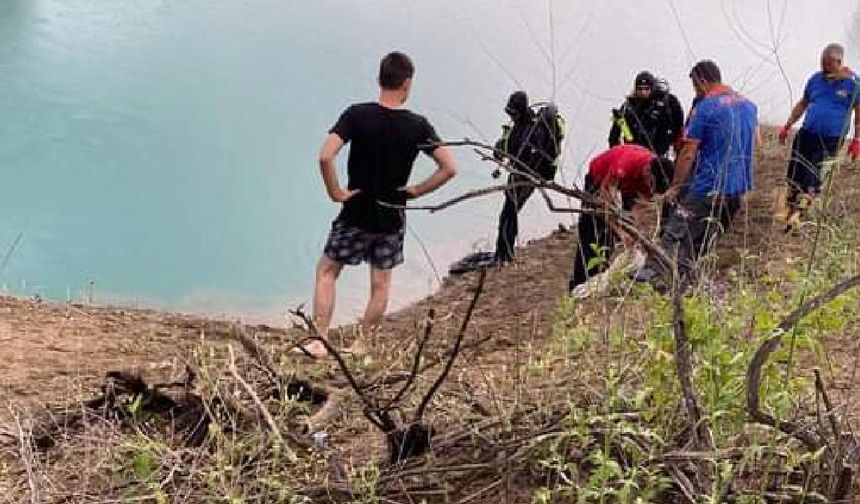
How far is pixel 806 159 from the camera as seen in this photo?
7.62 meters

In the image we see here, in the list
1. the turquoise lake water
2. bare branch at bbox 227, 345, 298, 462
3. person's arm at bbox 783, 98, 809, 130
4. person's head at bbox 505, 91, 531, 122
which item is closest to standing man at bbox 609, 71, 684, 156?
the turquoise lake water

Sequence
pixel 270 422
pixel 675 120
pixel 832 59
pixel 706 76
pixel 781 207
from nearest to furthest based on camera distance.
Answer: pixel 270 422, pixel 706 76, pixel 832 59, pixel 675 120, pixel 781 207

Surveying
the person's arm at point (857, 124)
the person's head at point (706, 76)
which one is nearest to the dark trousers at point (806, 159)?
the person's arm at point (857, 124)

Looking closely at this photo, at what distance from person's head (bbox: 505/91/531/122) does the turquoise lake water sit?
1.33 feet

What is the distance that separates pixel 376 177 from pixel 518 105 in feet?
7.46

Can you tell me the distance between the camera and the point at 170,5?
17.7m

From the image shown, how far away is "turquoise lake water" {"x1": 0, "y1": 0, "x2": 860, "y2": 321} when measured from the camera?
9.16 meters

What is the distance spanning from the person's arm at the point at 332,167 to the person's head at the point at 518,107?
2.28 metres

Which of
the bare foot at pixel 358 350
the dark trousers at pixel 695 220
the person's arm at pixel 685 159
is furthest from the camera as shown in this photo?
the person's arm at pixel 685 159

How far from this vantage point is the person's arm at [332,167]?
5.31m

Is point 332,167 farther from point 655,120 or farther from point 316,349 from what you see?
point 655,120

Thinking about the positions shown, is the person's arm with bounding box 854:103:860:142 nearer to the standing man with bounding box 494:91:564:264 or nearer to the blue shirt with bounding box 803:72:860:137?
the blue shirt with bounding box 803:72:860:137

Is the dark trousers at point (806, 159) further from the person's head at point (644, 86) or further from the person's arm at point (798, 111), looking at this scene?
the person's head at point (644, 86)

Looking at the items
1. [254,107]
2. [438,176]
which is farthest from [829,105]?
[254,107]
